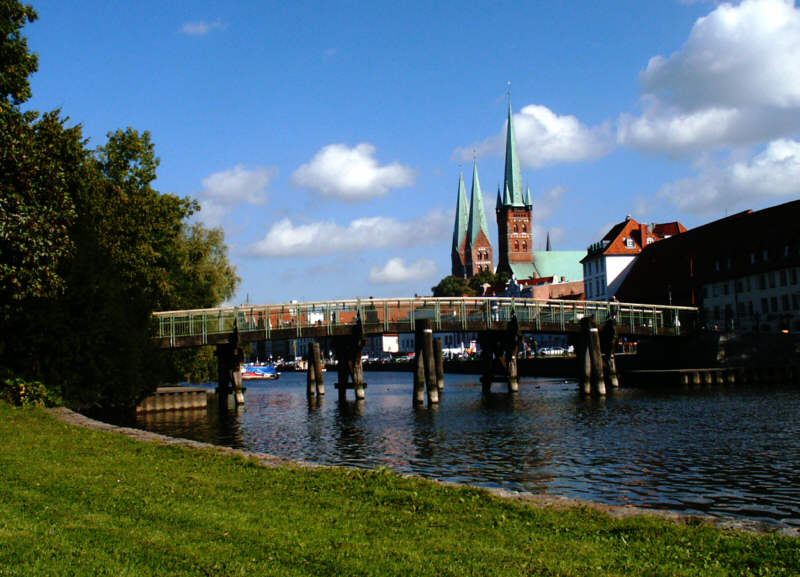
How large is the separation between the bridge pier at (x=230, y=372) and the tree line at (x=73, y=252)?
11.0ft

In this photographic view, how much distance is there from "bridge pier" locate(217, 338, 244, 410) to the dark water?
2.24m

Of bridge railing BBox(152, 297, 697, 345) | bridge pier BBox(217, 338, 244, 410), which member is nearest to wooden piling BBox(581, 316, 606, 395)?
bridge railing BBox(152, 297, 697, 345)

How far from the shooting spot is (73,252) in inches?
1355

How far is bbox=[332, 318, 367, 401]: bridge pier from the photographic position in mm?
60219

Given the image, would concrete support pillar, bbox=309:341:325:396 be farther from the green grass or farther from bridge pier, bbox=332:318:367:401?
the green grass

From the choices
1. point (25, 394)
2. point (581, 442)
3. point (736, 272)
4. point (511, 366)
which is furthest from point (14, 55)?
point (736, 272)

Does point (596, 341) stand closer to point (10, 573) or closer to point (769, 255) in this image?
point (769, 255)

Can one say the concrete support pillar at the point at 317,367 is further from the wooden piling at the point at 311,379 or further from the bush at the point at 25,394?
the bush at the point at 25,394

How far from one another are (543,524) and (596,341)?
52293 mm

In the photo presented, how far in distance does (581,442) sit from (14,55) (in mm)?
27202

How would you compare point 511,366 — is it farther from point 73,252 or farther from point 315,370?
point 73,252

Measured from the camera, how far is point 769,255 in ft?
310

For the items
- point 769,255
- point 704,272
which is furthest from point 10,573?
point 704,272

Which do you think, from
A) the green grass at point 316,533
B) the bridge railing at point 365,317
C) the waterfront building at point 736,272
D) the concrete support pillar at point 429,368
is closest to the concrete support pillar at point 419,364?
the concrete support pillar at point 429,368
